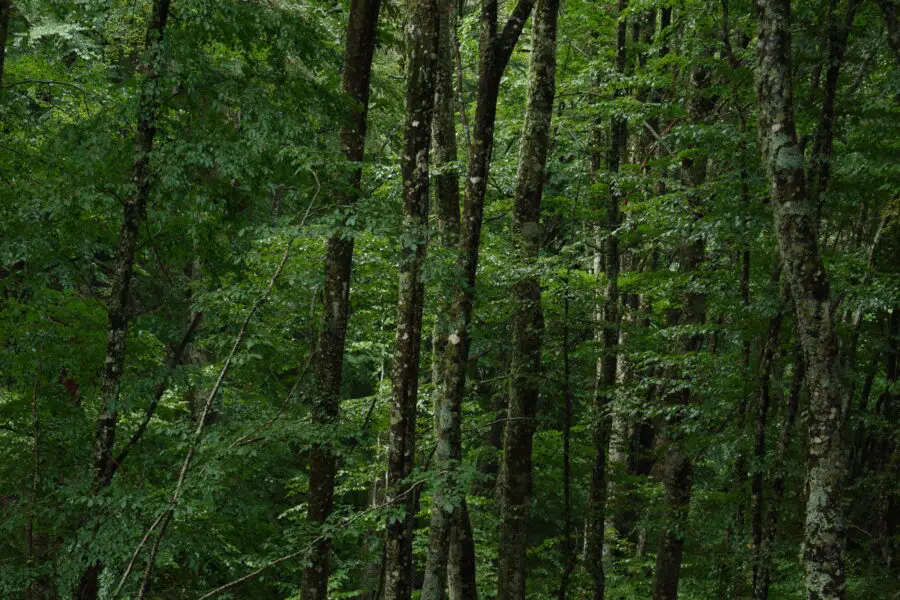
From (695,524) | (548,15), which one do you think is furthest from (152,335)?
(695,524)

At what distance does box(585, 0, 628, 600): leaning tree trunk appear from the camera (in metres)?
10.2

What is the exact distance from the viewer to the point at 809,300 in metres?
5.92

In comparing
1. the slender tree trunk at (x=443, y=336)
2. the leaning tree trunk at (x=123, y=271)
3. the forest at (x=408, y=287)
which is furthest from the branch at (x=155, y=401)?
the slender tree trunk at (x=443, y=336)

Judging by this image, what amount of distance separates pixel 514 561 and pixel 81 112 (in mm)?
8761

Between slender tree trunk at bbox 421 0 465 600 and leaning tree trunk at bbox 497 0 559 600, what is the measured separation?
2.75 ft

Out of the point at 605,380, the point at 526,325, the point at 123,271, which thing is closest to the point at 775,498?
the point at 526,325

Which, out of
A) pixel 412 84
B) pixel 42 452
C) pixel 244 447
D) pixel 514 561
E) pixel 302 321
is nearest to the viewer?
pixel 244 447

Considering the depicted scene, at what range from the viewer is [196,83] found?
23.9 feet

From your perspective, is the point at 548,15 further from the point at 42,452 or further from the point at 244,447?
the point at 42,452

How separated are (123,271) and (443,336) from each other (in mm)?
4377

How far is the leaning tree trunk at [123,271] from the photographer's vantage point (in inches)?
269

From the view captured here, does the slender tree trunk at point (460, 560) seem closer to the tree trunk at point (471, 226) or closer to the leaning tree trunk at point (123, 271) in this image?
the tree trunk at point (471, 226)

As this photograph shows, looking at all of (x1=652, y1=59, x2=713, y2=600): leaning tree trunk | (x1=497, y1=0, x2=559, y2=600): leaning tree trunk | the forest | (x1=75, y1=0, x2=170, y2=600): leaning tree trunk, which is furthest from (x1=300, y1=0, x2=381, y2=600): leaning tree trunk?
(x1=652, y1=59, x2=713, y2=600): leaning tree trunk

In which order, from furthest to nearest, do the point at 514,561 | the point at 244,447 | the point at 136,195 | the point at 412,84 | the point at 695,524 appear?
the point at 695,524, the point at 514,561, the point at 412,84, the point at 136,195, the point at 244,447
